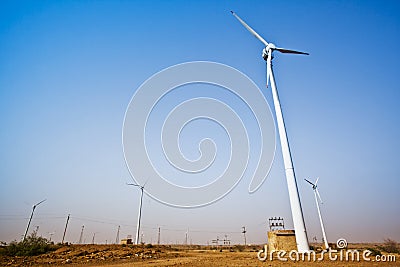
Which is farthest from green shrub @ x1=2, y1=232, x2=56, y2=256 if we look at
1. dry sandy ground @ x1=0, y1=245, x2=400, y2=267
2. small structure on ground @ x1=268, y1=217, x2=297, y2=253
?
small structure on ground @ x1=268, y1=217, x2=297, y2=253

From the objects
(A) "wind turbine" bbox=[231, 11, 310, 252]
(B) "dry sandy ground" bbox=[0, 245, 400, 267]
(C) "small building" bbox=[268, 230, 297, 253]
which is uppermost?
(A) "wind turbine" bbox=[231, 11, 310, 252]

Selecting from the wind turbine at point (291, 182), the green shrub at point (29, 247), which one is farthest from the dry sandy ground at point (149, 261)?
the green shrub at point (29, 247)

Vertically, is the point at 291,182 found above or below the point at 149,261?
above

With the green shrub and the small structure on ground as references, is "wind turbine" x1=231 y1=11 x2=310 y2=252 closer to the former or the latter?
the small structure on ground

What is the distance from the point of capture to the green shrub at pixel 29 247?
4418cm

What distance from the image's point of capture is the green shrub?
4418 centimetres

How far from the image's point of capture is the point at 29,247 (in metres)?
45.8

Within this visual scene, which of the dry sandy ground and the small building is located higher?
the small building

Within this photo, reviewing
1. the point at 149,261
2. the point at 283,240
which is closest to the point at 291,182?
the point at 283,240

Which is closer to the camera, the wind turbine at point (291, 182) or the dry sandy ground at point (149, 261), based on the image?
the dry sandy ground at point (149, 261)

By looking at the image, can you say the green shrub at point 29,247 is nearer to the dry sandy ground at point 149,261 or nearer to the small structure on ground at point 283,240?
the dry sandy ground at point 149,261

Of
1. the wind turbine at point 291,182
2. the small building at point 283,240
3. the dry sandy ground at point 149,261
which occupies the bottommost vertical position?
the dry sandy ground at point 149,261

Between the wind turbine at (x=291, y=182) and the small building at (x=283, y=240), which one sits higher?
the wind turbine at (x=291, y=182)

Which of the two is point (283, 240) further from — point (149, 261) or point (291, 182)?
point (149, 261)
